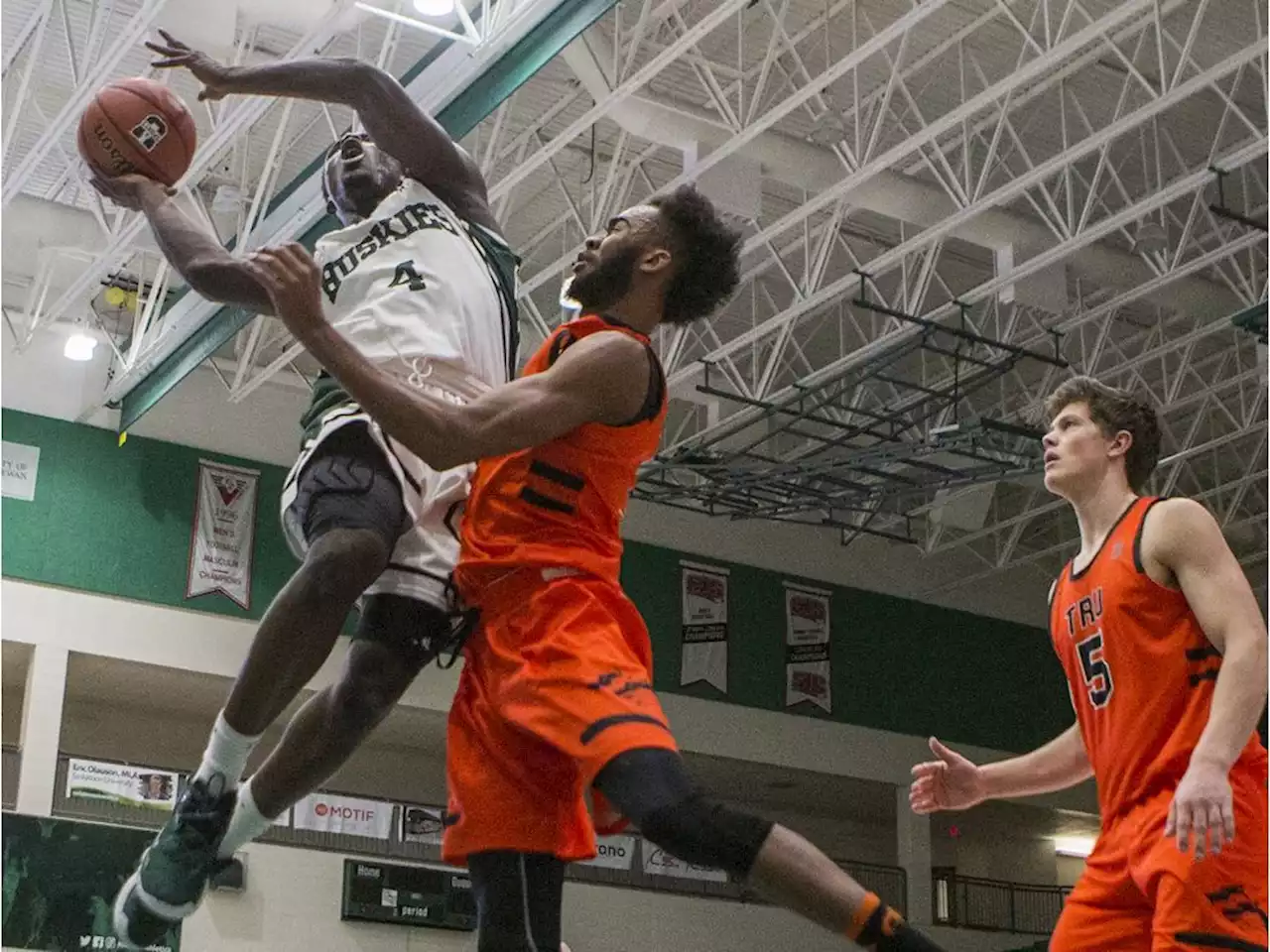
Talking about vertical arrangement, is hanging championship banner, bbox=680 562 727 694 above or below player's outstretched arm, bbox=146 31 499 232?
above

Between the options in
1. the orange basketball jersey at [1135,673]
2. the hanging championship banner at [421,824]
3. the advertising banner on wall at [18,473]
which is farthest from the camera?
the hanging championship banner at [421,824]

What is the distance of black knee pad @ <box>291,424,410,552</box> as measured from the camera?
4.02 meters

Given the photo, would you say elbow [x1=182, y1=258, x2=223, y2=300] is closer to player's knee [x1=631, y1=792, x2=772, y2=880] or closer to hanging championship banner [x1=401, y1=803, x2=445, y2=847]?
player's knee [x1=631, y1=792, x2=772, y2=880]

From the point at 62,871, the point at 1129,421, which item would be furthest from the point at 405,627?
the point at 62,871

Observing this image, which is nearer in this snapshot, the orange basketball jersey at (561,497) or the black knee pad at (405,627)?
the orange basketball jersey at (561,497)

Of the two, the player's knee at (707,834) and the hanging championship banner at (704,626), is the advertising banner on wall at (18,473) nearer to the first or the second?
the hanging championship banner at (704,626)

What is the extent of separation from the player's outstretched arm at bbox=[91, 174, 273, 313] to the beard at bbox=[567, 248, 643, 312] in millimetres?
732

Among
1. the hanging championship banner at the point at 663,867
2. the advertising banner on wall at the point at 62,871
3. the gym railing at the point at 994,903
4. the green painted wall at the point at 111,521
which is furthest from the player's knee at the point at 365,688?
the gym railing at the point at 994,903

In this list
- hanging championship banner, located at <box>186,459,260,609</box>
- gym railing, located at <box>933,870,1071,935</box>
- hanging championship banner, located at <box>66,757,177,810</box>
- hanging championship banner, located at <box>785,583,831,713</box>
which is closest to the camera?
hanging championship banner, located at <box>66,757,177,810</box>

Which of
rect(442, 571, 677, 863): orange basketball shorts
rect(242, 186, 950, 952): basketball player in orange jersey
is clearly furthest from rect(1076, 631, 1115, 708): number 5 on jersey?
rect(442, 571, 677, 863): orange basketball shorts

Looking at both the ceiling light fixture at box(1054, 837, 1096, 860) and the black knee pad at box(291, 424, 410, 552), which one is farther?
the ceiling light fixture at box(1054, 837, 1096, 860)

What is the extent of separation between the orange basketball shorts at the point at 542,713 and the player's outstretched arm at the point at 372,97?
1.25m

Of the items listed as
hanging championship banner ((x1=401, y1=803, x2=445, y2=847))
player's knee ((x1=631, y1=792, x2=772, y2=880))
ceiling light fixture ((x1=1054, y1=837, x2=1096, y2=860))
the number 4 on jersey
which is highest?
ceiling light fixture ((x1=1054, y1=837, x2=1096, y2=860))

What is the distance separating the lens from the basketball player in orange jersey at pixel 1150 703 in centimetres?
382
